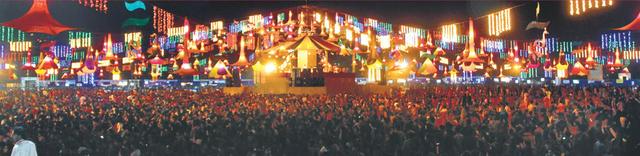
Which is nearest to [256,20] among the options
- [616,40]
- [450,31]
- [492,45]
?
[450,31]

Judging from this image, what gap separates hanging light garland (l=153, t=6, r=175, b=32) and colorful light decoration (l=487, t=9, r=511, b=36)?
1797 centimetres

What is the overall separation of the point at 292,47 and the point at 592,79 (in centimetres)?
2810

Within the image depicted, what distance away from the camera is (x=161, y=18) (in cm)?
3122

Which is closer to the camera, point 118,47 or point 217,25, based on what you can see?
point 217,25

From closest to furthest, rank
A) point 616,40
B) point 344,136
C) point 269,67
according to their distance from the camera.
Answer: point 344,136, point 269,67, point 616,40

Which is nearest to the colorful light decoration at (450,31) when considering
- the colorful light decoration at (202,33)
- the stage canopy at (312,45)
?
the stage canopy at (312,45)

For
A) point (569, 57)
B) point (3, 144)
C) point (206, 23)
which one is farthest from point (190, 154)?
point (569, 57)

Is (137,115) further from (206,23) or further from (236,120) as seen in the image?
(206,23)

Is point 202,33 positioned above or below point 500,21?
above

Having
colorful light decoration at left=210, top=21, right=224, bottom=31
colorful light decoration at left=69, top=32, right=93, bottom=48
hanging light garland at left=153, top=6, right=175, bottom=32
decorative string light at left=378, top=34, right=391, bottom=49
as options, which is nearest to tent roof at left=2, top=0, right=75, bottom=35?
hanging light garland at left=153, top=6, right=175, bottom=32

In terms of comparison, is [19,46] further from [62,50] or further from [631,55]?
[631,55]

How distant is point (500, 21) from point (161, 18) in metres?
18.7

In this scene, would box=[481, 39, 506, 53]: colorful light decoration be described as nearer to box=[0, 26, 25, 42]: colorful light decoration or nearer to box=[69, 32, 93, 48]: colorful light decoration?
box=[69, 32, 93, 48]: colorful light decoration

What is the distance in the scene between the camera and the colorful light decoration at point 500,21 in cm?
2656
